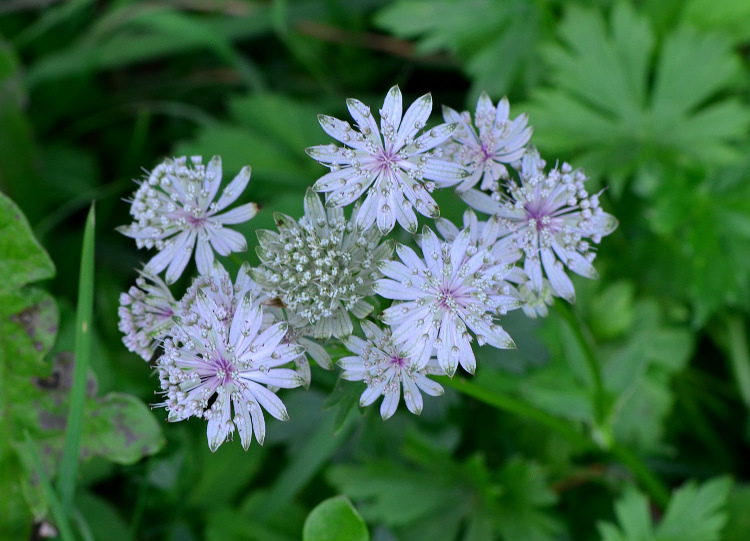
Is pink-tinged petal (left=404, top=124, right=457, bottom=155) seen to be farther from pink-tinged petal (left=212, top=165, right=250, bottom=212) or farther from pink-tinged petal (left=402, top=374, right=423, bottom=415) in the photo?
pink-tinged petal (left=402, top=374, right=423, bottom=415)

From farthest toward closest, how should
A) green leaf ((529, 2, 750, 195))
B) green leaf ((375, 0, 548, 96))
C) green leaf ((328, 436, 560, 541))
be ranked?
1. green leaf ((375, 0, 548, 96))
2. green leaf ((529, 2, 750, 195))
3. green leaf ((328, 436, 560, 541))

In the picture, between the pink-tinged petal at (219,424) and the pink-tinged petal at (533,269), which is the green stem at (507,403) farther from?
the pink-tinged petal at (219,424)

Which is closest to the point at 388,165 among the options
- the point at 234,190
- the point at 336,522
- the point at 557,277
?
the point at 234,190

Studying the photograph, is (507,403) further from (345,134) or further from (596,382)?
(345,134)

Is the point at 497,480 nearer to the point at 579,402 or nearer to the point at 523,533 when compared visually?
the point at 523,533

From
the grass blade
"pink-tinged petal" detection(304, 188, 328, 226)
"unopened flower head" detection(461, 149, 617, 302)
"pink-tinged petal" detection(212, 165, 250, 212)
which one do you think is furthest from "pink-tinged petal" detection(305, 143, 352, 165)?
the grass blade

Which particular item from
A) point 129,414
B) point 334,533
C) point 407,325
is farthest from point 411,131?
point 129,414

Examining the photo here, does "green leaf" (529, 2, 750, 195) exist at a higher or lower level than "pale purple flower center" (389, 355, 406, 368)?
higher
